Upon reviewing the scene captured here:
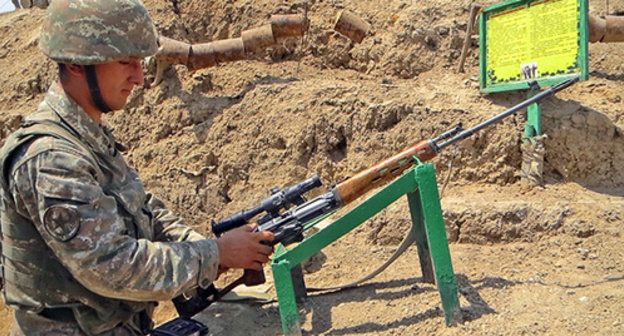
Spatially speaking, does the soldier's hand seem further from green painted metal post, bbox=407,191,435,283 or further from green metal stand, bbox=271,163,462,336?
green painted metal post, bbox=407,191,435,283

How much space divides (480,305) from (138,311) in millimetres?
1974

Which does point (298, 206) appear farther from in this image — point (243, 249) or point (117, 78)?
point (117, 78)

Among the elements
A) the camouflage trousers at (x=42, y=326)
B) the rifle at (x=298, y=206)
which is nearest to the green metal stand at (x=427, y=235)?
the rifle at (x=298, y=206)

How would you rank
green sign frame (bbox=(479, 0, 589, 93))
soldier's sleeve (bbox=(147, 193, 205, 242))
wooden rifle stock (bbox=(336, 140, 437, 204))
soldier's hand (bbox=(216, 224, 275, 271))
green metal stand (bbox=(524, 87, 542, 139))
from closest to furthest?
soldier's hand (bbox=(216, 224, 275, 271)), soldier's sleeve (bbox=(147, 193, 205, 242)), wooden rifle stock (bbox=(336, 140, 437, 204)), green sign frame (bbox=(479, 0, 589, 93)), green metal stand (bbox=(524, 87, 542, 139))

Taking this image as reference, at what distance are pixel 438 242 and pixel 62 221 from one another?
6.38 feet

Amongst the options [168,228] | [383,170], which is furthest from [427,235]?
[168,228]

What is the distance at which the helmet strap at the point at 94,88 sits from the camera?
82.2 inches

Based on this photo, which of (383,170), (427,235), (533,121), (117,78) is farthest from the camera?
(533,121)

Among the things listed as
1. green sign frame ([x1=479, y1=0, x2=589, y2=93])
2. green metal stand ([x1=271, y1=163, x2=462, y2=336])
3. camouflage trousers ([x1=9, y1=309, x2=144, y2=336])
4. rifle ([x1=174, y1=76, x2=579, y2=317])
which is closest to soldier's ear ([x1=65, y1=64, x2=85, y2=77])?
camouflage trousers ([x1=9, y1=309, x2=144, y2=336])

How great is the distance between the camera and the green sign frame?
404 cm

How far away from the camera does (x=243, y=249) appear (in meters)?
2.39

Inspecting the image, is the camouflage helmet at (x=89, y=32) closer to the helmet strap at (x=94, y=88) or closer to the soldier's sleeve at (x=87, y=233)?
the helmet strap at (x=94, y=88)

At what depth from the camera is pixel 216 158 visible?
5559mm

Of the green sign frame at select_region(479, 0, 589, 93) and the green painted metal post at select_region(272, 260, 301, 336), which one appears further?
the green sign frame at select_region(479, 0, 589, 93)
